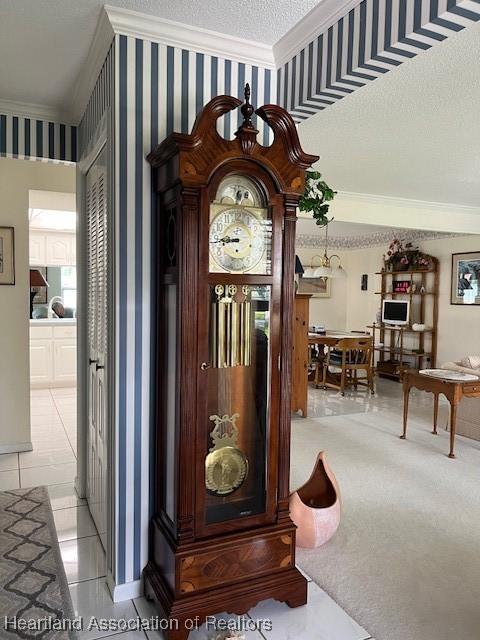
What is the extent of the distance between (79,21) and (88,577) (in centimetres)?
257

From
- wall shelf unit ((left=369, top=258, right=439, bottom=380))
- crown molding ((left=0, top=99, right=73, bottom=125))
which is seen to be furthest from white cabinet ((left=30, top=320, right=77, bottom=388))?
wall shelf unit ((left=369, top=258, right=439, bottom=380))

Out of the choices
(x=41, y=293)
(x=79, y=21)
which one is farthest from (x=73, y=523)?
(x=41, y=293)

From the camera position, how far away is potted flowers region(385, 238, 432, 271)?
800cm

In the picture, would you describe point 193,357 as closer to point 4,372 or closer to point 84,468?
point 84,468

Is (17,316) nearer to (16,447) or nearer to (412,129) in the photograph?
(16,447)

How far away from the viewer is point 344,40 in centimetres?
197

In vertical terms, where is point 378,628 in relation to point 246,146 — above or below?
below

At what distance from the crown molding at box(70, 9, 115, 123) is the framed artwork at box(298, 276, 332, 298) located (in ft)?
22.8

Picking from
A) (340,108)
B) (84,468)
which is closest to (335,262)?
(340,108)

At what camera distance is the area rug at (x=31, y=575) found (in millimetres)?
2086

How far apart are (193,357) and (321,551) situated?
1.53 meters

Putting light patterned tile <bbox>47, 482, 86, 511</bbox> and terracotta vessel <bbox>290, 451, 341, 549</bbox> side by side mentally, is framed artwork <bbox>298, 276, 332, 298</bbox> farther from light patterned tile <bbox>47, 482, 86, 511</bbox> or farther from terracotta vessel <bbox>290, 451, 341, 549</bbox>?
terracotta vessel <bbox>290, 451, 341, 549</bbox>

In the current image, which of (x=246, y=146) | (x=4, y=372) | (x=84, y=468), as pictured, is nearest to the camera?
(x=246, y=146)

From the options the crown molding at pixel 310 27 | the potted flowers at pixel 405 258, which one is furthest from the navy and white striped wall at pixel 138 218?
the potted flowers at pixel 405 258
